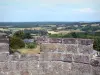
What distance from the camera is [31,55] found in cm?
856

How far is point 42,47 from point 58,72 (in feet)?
2.83

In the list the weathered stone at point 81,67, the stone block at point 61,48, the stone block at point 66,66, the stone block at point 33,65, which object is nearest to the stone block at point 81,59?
the weathered stone at point 81,67

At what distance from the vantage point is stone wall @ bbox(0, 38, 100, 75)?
8.41 meters

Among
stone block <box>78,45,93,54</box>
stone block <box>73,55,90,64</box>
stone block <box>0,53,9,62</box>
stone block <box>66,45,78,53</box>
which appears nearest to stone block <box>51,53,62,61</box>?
stone block <box>66,45,78,53</box>

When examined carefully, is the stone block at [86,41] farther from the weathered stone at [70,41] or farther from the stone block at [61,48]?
the stone block at [61,48]

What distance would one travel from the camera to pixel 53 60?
28.1 ft

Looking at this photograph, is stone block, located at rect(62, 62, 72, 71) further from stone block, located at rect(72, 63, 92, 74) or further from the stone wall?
stone block, located at rect(72, 63, 92, 74)

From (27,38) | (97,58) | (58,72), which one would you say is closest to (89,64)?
(97,58)

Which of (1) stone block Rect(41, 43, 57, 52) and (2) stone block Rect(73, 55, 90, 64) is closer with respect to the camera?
(2) stone block Rect(73, 55, 90, 64)

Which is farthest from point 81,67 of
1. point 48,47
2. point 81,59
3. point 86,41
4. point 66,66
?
point 48,47

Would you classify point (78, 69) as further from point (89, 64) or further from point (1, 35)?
point (1, 35)

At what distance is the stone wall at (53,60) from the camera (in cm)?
841

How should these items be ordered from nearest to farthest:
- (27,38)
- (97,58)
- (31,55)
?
(97,58) → (31,55) → (27,38)

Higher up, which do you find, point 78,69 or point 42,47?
point 42,47
